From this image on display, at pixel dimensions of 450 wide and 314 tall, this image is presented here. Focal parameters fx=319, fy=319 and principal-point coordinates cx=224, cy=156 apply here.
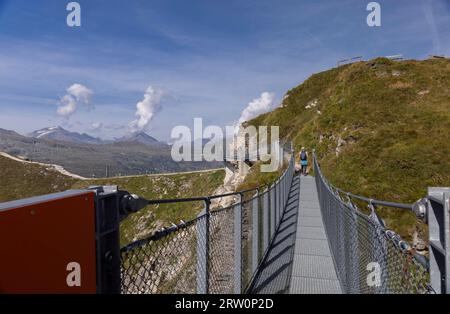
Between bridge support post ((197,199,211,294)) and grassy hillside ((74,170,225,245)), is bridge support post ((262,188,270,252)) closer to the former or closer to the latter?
bridge support post ((197,199,211,294))

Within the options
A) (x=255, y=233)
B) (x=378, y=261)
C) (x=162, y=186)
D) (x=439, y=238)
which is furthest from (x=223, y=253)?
(x=162, y=186)

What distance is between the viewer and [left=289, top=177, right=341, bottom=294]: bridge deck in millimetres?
5285

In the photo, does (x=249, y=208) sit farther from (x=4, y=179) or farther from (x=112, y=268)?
(x=4, y=179)

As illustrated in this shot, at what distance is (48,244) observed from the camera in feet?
3.96

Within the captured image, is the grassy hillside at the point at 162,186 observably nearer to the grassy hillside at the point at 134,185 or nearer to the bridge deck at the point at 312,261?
the grassy hillside at the point at 134,185

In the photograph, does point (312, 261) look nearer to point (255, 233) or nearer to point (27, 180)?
point (255, 233)

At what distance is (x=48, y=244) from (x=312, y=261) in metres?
6.23

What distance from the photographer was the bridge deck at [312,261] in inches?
208

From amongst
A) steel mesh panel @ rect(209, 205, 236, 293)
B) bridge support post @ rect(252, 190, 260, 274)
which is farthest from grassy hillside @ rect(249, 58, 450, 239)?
steel mesh panel @ rect(209, 205, 236, 293)

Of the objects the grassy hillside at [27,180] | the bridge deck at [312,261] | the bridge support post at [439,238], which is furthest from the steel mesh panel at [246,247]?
the grassy hillside at [27,180]

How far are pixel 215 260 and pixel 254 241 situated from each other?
153 cm

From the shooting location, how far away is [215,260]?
4.20 m

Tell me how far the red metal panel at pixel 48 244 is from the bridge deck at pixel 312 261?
4354 millimetres
